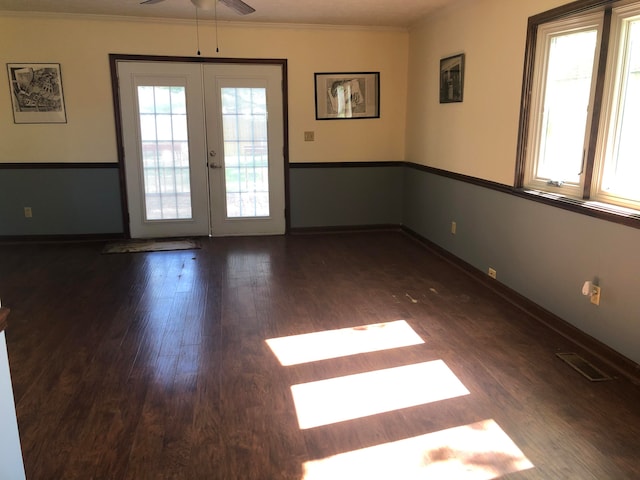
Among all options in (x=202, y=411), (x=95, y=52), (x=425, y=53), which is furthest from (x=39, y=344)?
(x=425, y=53)

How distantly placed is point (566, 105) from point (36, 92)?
5092mm

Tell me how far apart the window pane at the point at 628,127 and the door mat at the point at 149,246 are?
4032 mm

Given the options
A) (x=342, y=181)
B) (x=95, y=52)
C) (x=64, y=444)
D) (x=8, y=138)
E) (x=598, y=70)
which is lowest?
(x=64, y=444)

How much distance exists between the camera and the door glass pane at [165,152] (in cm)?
544

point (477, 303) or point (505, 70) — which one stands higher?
point (505, 70)

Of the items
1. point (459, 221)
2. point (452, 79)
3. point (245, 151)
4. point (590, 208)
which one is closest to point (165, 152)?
point (245, 151)

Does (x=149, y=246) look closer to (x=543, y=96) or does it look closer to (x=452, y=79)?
(x=452, y=79)

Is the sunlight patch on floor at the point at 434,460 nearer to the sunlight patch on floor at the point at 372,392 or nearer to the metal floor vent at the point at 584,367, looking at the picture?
the sunlight patch on floor at the point at 372,392

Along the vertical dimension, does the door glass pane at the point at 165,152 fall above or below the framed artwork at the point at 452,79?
below

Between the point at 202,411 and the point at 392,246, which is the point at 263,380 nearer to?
the point at 202,411

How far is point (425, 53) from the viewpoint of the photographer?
533 cm

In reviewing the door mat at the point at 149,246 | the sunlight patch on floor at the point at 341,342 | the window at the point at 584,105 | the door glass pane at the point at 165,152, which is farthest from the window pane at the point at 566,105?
the door glass pane at the point at 165,152

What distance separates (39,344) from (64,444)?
118cm

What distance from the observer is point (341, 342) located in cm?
311
